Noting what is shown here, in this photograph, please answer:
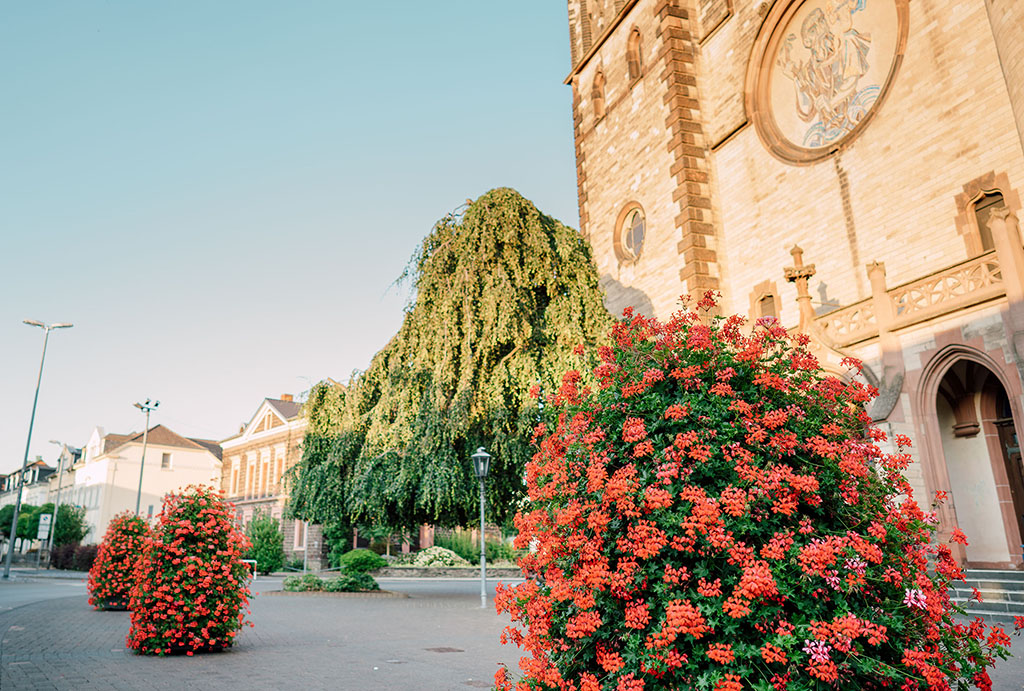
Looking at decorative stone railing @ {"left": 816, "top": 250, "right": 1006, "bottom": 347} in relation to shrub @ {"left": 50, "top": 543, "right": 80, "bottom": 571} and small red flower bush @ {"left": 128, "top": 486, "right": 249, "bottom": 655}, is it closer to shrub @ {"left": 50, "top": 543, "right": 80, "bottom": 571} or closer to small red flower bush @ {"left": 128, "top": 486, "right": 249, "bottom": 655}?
small red flower bush @ {"left": 128, "top": 486, "right": 249, "bottom": 655}

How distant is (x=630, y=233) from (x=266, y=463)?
3580cm

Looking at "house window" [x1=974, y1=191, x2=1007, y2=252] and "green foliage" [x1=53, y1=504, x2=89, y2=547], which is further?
"green foliage" [x1=53, y1=504, x2=89, y2=547]

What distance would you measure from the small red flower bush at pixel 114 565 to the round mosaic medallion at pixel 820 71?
16.7 metres

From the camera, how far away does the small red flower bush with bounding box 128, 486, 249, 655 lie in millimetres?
8203

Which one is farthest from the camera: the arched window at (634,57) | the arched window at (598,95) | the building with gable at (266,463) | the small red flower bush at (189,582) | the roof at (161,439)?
the roof at (161,439)

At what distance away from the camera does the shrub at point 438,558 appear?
37.6 meters

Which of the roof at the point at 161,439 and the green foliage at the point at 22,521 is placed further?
the roof at the point at 161,439

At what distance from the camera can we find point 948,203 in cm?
1335

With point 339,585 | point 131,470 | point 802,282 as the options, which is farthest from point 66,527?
point 802,282

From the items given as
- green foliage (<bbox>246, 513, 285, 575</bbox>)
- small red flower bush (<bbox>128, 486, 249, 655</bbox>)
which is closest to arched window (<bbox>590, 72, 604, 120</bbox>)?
small red flower bush (<bbox>128, 486, 249, 655</bbox>)

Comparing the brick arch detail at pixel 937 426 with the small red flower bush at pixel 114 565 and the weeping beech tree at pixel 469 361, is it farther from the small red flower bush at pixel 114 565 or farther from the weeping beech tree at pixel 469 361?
the small red flower bush at pixel 114 565

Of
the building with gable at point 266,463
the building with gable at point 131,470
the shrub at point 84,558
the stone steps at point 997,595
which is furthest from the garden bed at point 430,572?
the building with gable at point 131,470

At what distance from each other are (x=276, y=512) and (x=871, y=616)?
4691cm

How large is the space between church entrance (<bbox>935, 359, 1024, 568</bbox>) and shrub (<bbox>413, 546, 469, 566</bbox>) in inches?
1109
